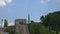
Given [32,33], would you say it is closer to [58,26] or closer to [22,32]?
[22,32]

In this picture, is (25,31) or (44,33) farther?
(44,33)

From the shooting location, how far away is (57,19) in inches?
1868

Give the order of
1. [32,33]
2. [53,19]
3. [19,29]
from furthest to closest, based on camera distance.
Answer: [53,19]
[32,33]
[19,29]

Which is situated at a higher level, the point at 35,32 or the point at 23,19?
the point at 23,19

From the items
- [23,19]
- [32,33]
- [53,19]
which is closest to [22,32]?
[23,19]

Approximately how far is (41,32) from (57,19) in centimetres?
1900

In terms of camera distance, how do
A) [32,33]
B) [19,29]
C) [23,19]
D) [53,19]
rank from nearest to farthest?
[19,29], [23,19], [32,33], [53,19]

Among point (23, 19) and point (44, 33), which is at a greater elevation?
point (23, 19)

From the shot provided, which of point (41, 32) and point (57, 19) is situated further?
point (57, 19)

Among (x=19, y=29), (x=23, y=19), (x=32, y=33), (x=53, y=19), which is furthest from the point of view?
(x=53, y=19)

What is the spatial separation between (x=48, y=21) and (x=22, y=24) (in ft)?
84.1

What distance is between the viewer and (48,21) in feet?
162

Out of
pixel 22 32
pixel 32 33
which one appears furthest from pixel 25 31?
pixel 32 33

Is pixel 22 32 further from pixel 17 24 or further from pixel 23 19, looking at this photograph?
pixel 23 19
